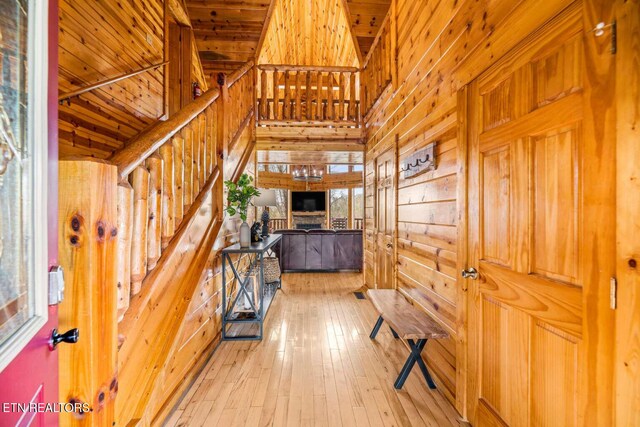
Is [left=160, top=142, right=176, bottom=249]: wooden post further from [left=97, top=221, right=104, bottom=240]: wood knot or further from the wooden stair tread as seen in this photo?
the wooden stair tread

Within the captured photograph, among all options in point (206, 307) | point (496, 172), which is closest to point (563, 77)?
point (496, 172)

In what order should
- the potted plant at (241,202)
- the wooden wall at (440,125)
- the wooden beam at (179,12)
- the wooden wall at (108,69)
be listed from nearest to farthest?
the wooden wall at (440,125), the wooden wall at (108,69), the potted plant at (241,202), the wooden beam at (179,12)

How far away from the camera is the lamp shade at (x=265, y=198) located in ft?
11.3

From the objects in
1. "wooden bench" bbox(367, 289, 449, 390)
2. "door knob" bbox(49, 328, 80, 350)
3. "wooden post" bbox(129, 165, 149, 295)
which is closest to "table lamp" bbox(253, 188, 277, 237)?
"wooden bench" bbox(367, 289, 449, 390)

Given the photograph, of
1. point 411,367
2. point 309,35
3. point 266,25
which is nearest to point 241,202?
point 411,367

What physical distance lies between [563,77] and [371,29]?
4399mm

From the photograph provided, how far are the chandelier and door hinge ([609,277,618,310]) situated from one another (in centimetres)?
920

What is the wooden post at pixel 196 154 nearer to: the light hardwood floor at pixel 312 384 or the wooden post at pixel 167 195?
the wooden post at pixel 167 195

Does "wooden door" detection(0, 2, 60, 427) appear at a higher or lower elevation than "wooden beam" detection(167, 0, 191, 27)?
lower

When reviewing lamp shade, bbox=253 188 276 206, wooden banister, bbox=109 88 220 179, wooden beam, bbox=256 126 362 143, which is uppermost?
wooden beam, bbox=256 126 362 143

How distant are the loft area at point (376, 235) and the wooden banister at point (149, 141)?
2cm

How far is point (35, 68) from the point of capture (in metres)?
0.67

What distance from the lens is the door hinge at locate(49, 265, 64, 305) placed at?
737 millimetres

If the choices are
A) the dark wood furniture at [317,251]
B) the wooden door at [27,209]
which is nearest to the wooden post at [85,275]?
the wooden door at [27,209]
